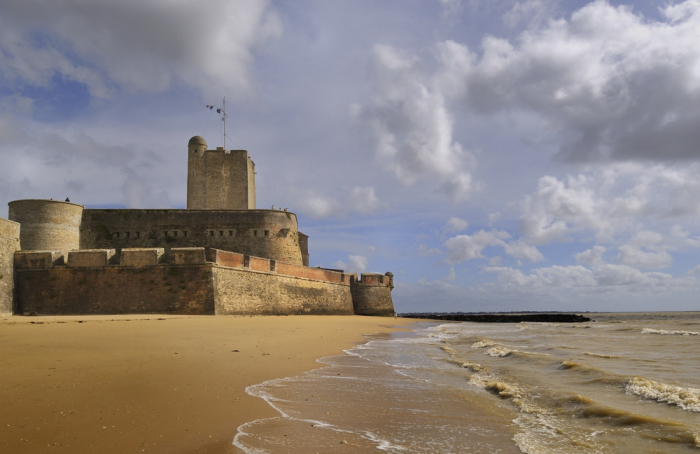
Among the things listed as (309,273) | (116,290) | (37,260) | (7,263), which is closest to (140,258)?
(116,290)

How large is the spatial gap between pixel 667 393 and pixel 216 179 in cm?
3223

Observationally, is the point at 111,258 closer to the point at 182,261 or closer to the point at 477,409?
the point at 182,261

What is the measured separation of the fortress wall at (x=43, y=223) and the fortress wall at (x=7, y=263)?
12.3ft

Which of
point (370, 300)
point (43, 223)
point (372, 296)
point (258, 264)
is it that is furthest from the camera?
point (372, 296)

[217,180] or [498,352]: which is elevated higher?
[217,180]

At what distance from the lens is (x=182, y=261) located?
20.5 m

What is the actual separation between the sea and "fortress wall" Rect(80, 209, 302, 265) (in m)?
20.4

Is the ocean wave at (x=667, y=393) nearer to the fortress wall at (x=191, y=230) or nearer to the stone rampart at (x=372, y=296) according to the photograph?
the fortress wall at (x=191, y=230)

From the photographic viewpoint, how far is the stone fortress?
19.7 meters

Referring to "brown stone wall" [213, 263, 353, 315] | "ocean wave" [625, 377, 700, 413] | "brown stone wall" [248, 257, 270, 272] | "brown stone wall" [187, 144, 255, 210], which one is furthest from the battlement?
"ocean wave" [625, 377, 700, 413]

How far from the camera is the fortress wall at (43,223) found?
79.2 ft

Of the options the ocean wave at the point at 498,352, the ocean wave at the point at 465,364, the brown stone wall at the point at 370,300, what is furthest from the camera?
the brown stone wall at the point at 370,300

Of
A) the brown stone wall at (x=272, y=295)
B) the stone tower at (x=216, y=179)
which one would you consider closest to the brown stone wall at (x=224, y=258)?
the brown stone wall at (x=272, y=295)

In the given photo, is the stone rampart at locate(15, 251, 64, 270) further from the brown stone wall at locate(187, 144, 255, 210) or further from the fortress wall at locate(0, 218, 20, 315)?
the brown stone wall at locate(187, 144, 255, 210)
